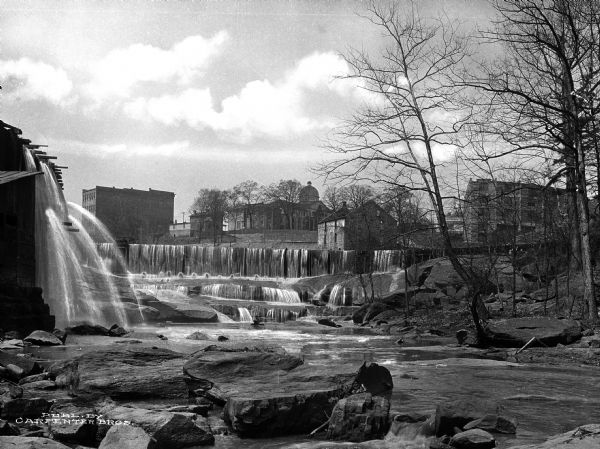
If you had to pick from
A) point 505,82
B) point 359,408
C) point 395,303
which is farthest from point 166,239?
point 359,408

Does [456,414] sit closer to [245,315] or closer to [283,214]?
[245,315]

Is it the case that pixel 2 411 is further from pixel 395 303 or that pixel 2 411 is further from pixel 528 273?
pixel 528 273

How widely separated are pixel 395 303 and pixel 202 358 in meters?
28.1

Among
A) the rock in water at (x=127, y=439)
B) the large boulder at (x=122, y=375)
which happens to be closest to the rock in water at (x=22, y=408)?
the large boulder at (x=122, y=375)

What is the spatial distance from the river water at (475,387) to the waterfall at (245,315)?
52.4 feet

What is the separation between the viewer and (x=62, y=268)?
26.4 meters

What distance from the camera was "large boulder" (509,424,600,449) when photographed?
5.13 meters

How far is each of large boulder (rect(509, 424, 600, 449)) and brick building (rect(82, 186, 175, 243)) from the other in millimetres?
105826

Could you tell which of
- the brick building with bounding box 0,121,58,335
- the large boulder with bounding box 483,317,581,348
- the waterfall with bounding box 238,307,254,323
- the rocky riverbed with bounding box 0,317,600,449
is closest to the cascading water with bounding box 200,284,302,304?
the waterfall with bounding box 238,307,254,323

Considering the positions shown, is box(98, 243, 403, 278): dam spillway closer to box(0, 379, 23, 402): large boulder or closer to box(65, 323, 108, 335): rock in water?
box(65, 323, 108, 335): rock in water

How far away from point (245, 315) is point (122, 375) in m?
27.7

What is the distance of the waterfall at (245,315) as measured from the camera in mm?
35997

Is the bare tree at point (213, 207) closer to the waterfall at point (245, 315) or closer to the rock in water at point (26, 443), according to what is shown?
the waterfall at point (245, 315)

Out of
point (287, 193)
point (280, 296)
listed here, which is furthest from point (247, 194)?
point (280, 296)
